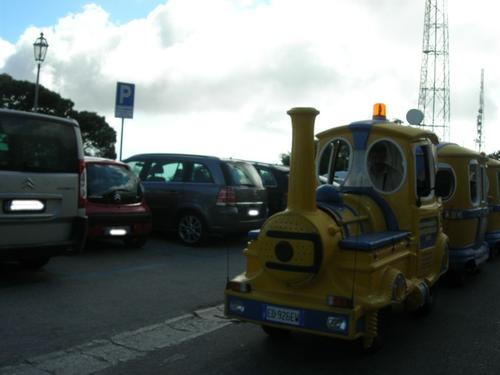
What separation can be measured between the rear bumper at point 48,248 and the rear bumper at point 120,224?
2.05 meters

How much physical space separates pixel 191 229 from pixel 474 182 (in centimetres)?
510

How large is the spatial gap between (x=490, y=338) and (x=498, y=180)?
22.3 feet

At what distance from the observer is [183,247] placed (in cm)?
1084

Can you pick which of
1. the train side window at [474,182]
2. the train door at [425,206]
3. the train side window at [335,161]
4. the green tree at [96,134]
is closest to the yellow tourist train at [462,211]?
the train side window at [474,182]

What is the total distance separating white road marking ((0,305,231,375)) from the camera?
4539mm

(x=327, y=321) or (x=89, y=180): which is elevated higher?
(x=89, y=180)

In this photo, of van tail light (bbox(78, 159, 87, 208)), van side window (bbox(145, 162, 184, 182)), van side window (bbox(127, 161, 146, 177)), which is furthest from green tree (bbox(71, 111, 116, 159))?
van tail light (bbox(78, 159, 87, 208))

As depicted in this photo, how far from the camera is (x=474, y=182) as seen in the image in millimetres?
9156

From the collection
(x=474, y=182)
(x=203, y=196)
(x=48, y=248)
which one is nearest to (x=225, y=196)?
(x=203, y=196)

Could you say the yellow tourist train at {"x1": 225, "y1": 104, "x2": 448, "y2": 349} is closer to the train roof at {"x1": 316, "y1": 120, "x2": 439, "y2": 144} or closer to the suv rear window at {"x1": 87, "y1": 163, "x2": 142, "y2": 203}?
the train roof at {"x1": 316, "y1": 120, "x2": 439, "y2": 144}

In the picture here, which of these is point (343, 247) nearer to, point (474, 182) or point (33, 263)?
point (33, 263)

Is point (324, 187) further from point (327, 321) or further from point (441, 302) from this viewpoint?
point (441, 302)

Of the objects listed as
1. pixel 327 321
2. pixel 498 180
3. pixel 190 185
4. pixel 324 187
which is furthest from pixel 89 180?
pixel 498 180

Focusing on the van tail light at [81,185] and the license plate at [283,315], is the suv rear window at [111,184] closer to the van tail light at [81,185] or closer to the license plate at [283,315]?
the van tail light at [81,185]
